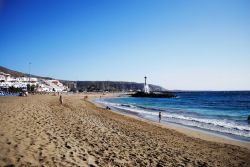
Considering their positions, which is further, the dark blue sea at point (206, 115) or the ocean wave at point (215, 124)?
the dark blue sea at point (206, 115)

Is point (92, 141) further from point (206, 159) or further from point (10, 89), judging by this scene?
point (10, 89)

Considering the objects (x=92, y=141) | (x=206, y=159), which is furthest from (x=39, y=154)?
(x=206, y=159)

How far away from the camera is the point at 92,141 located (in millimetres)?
9148

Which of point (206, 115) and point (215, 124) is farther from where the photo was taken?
point (206, 115)

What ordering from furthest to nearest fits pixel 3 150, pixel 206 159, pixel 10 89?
pixel 10 89, pixel 206 159, pixel 3 150

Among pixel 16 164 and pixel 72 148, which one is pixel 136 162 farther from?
pixel 16 164

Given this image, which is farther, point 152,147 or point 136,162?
point 152,147

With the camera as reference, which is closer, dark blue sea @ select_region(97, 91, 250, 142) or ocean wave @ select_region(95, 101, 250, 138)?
ocean wave @ select_region(95, 101, 250, 138)

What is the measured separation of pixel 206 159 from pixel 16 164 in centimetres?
698

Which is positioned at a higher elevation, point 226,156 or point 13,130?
point 13,130

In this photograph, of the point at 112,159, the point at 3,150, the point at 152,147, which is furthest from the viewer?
the point at 152,147

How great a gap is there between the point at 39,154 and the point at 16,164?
0.93 metres

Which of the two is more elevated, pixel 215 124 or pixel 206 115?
pixel 215 124

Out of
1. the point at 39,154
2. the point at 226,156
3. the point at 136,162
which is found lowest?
the point at 226,156
